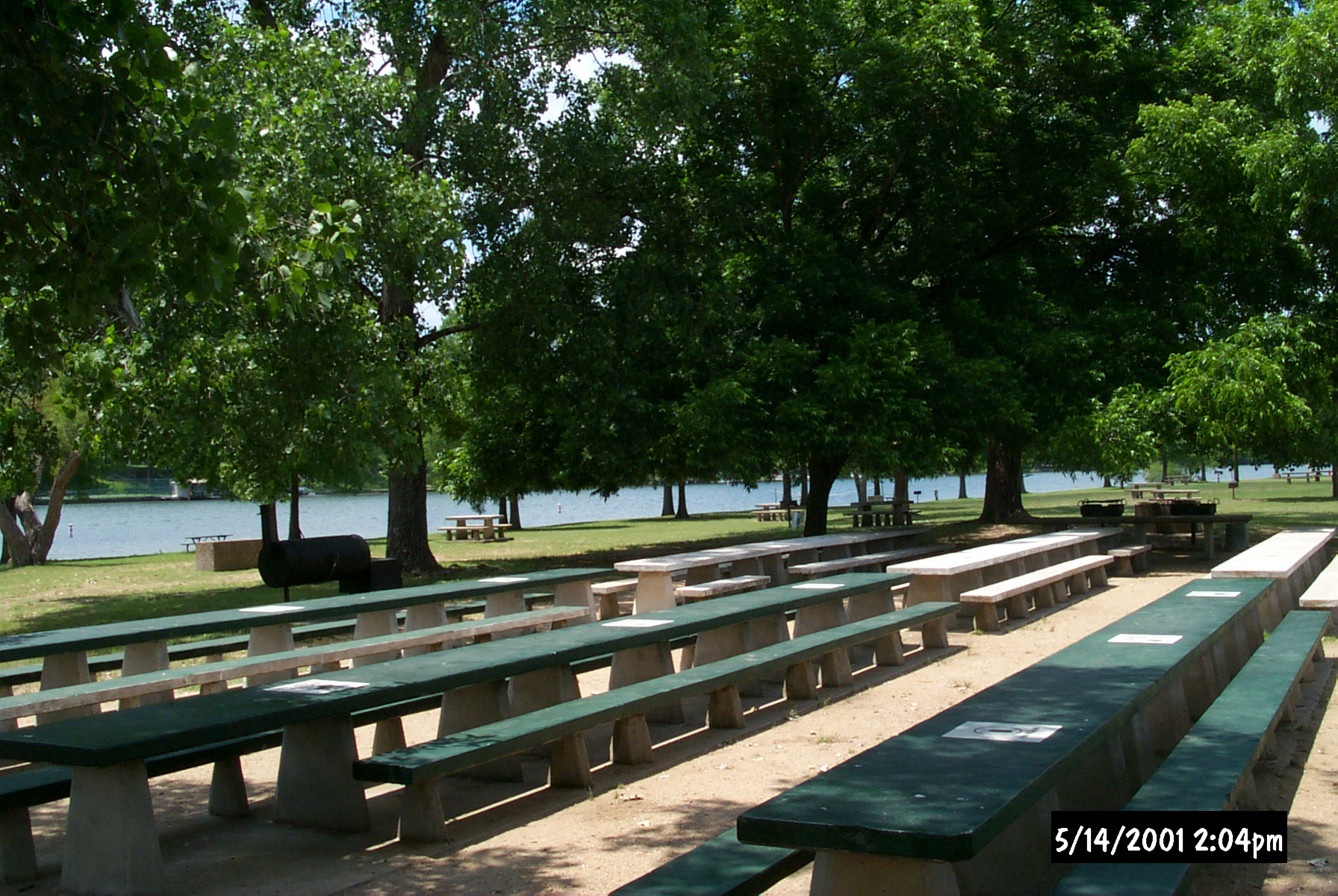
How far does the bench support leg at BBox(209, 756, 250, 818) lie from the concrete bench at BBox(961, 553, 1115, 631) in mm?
6172

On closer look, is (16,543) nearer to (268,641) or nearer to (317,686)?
(268,641)

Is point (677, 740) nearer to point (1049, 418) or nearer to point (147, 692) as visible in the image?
point (147, 692)

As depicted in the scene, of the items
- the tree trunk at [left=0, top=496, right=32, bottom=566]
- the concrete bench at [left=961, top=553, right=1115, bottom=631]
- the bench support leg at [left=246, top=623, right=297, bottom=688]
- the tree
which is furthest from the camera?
the tree trunk at [left=0, top=496, right=32, bottom=566]

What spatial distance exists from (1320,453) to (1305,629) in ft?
128

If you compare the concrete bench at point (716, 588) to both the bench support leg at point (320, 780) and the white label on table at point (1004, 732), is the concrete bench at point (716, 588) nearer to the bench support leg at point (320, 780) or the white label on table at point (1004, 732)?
the bench support leg at point (320, 780)

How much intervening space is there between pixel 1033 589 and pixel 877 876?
324 inches

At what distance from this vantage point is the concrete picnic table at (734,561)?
997 centimetres

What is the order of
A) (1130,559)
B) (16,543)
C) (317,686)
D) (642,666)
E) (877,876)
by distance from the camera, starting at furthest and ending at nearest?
(16,543), (1130,559), (642,666), (317,686), (877,876)

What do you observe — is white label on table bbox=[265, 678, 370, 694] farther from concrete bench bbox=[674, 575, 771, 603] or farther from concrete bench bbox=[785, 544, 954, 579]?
concrete bench bbox=[785, 544, 954, 579]

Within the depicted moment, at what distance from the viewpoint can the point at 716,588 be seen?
9.73 meters

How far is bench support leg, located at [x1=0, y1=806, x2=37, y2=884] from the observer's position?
425 cm

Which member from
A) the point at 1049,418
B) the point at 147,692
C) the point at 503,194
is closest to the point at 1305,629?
the point at 147,692

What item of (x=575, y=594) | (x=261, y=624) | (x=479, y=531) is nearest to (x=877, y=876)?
(x=261, y=624)

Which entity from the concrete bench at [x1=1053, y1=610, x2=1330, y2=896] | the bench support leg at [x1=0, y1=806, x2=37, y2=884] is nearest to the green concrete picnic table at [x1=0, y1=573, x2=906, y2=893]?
the bench support leg at [x1=0, y1=806, x2=37, y2=884]
